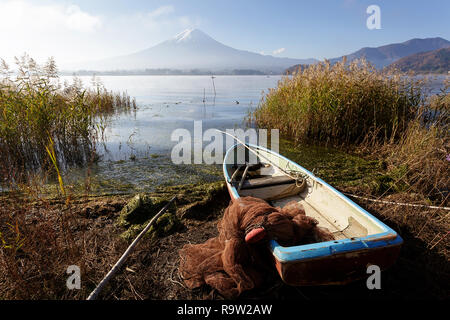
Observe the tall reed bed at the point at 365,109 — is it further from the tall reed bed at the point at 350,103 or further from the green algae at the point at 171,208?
the green algae at the point at 171,208

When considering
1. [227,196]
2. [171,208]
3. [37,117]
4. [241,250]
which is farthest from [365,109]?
[37,117]

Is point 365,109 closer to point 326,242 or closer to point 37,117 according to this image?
point 326,242

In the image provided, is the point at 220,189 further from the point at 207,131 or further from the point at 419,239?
the point at 207,131

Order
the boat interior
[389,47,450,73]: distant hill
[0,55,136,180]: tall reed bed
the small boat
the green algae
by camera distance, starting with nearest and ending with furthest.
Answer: the small boat
the boat interior
the green algae
[0,55,136,180]: tall reed bed
[389,47,450,73]: distant hill

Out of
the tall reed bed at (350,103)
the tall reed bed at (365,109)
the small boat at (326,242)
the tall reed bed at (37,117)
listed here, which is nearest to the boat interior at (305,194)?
the small boat at (326,242)

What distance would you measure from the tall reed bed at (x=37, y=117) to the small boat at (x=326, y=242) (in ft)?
15.0

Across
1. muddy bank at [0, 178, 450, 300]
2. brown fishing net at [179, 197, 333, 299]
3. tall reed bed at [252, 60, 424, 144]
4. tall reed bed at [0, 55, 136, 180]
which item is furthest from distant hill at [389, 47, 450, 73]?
tall reed bed at [0, 55, 136, 180]

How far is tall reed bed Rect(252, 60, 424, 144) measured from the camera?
7164 millimetres

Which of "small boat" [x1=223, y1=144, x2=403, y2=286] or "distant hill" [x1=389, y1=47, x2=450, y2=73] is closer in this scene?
"small boat" [x1=223, y1=144, x2=403, y2=286]

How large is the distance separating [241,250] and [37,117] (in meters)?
5.69

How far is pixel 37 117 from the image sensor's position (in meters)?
5.75

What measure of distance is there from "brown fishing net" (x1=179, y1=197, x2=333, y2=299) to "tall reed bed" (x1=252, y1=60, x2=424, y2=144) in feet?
17.0

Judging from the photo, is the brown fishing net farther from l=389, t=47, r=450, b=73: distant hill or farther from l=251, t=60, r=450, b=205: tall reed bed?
l=389, t=47, r=450, b=73: distant hill

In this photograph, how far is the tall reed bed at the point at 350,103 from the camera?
7164 mm
